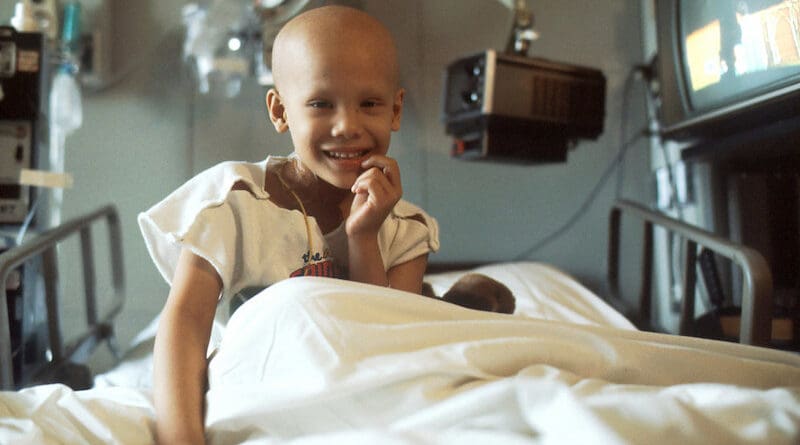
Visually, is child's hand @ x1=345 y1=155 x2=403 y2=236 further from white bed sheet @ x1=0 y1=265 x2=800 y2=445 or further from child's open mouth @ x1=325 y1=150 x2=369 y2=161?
white bed sheet @ x1=0 y1=265 x2=800 y2=445

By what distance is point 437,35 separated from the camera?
1.91 meters

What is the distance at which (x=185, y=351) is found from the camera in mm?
699

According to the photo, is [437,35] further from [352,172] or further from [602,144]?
[352,172]

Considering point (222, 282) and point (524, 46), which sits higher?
point (524, 46)

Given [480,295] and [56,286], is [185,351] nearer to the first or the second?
[480,295]

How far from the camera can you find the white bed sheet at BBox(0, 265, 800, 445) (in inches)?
18.4

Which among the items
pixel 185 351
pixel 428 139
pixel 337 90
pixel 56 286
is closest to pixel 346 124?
pixel 337 90

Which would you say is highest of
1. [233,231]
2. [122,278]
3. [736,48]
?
[736,48]

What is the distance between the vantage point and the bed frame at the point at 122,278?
0.93 metres

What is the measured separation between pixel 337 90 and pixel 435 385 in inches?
16.0

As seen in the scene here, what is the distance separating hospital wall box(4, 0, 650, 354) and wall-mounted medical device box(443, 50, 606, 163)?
177mm

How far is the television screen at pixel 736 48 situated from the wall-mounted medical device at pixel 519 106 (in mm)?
308

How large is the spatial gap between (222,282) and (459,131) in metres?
1.10

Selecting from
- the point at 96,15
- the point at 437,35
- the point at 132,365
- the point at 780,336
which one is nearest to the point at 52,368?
the point at 132,365
